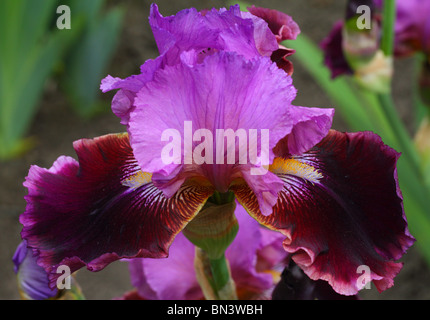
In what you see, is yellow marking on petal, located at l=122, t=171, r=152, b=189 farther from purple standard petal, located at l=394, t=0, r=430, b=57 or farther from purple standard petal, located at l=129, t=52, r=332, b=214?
purple standard petal, located at l=394, t=0, r=430, b=57

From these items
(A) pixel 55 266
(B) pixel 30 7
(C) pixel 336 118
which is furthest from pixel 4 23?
(A) pixel 55 266

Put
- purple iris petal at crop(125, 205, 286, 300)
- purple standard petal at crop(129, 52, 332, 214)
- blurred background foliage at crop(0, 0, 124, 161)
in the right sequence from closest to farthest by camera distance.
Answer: purple standard petal at crop(129, 52, 332, 214), purple iris petal at crop(125, 205, 286, 300), blurred background foliage at crop(0, 0, 124, 161)

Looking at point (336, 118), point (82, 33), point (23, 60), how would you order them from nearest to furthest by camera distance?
point (23, 60), point (82, 33), point (336, 118)

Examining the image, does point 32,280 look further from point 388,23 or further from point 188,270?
point 388,23

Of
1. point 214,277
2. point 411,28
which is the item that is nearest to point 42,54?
point 411,28

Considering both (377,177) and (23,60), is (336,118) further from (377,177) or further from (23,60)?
(377,177)

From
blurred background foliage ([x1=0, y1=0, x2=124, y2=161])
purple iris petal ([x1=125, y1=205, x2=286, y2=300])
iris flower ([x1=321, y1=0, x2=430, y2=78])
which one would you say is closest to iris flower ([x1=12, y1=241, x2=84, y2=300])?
purple iris petal ([x1=125, y1=205, x2=286, y2=300])

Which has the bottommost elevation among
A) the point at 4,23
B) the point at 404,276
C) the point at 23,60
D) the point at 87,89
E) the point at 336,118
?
the point at 404,276
